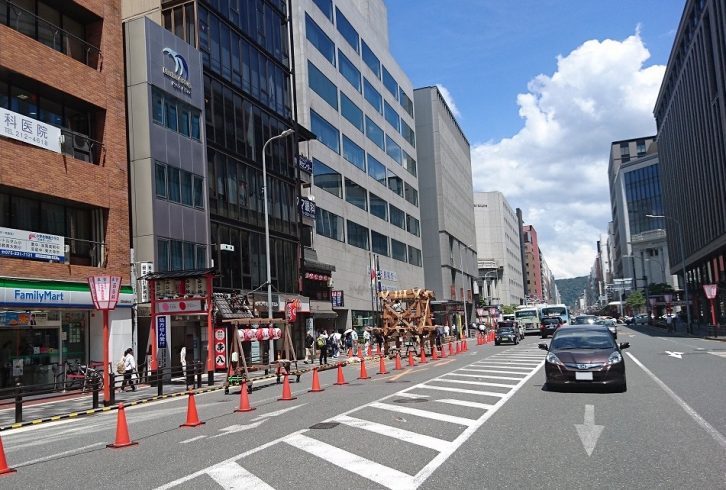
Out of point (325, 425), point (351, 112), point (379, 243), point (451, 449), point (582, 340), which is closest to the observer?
point (451, 449)

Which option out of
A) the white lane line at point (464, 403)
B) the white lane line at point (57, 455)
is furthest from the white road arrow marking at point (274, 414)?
the white lane line at point (464, 403)

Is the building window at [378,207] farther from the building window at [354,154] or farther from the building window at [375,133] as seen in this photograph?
the building window at [375,133]

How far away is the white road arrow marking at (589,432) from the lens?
29.7 feet

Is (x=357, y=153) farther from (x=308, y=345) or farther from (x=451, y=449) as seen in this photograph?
(x=451, y=449)

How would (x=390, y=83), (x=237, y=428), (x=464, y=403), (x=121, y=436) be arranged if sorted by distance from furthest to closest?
(x=390, y=83) → (x=464, y=403) → (x=237, y=428) → (x=121, y=436)

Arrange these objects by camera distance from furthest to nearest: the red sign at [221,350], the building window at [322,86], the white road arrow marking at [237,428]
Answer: the building window at [322,86] → the red sign at [221,350] → the white road arrow marking at [237,428]

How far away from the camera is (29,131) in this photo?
23.7 metres

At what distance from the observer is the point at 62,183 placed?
24828 millimetres

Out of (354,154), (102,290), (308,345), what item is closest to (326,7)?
(354,154)

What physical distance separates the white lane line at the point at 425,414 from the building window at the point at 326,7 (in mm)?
46772

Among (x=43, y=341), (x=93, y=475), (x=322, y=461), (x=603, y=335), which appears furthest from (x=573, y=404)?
(x=43, y=341)

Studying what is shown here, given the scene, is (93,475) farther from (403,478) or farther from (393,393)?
(393,393)

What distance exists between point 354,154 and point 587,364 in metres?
48.1

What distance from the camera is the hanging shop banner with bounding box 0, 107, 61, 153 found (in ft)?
74.6
